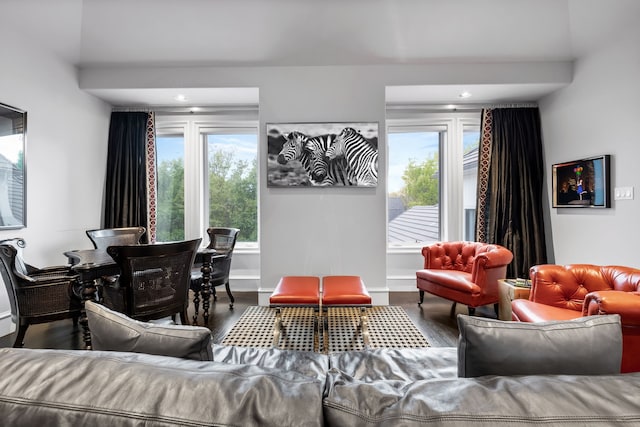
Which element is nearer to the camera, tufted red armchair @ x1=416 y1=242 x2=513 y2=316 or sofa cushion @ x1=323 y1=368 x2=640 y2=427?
sofa cushion @ x1=323 y1=368 x2=640 y2=427

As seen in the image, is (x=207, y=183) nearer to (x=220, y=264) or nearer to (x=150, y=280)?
(x=220, y=264)

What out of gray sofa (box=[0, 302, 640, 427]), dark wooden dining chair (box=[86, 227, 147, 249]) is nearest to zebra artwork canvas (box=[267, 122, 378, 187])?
dark wooden dining chair (box=[86, 227, 147, 249])

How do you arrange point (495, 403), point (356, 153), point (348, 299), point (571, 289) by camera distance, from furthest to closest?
point (356, 153), point (348, 299), point (571, 289), point (495, 403)

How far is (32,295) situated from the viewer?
2297mm

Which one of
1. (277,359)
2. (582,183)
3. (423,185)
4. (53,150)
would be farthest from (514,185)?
(53,150)

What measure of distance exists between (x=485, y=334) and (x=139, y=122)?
191 inches

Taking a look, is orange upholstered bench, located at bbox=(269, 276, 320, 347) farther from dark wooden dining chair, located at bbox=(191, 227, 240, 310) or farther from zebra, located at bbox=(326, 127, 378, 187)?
zebra, located at bbox=(326, 127, 378, 187)

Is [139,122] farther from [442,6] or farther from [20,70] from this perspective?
[442,6]


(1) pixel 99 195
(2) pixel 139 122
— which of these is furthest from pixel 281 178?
(1) pixel 99 195

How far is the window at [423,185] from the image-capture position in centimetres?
435

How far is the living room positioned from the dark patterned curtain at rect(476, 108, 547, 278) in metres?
0.20

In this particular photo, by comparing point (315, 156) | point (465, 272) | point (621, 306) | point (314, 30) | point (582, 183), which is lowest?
point (465, 272)

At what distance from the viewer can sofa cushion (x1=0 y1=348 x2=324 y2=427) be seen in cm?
59

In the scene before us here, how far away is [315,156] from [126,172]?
2.76m
